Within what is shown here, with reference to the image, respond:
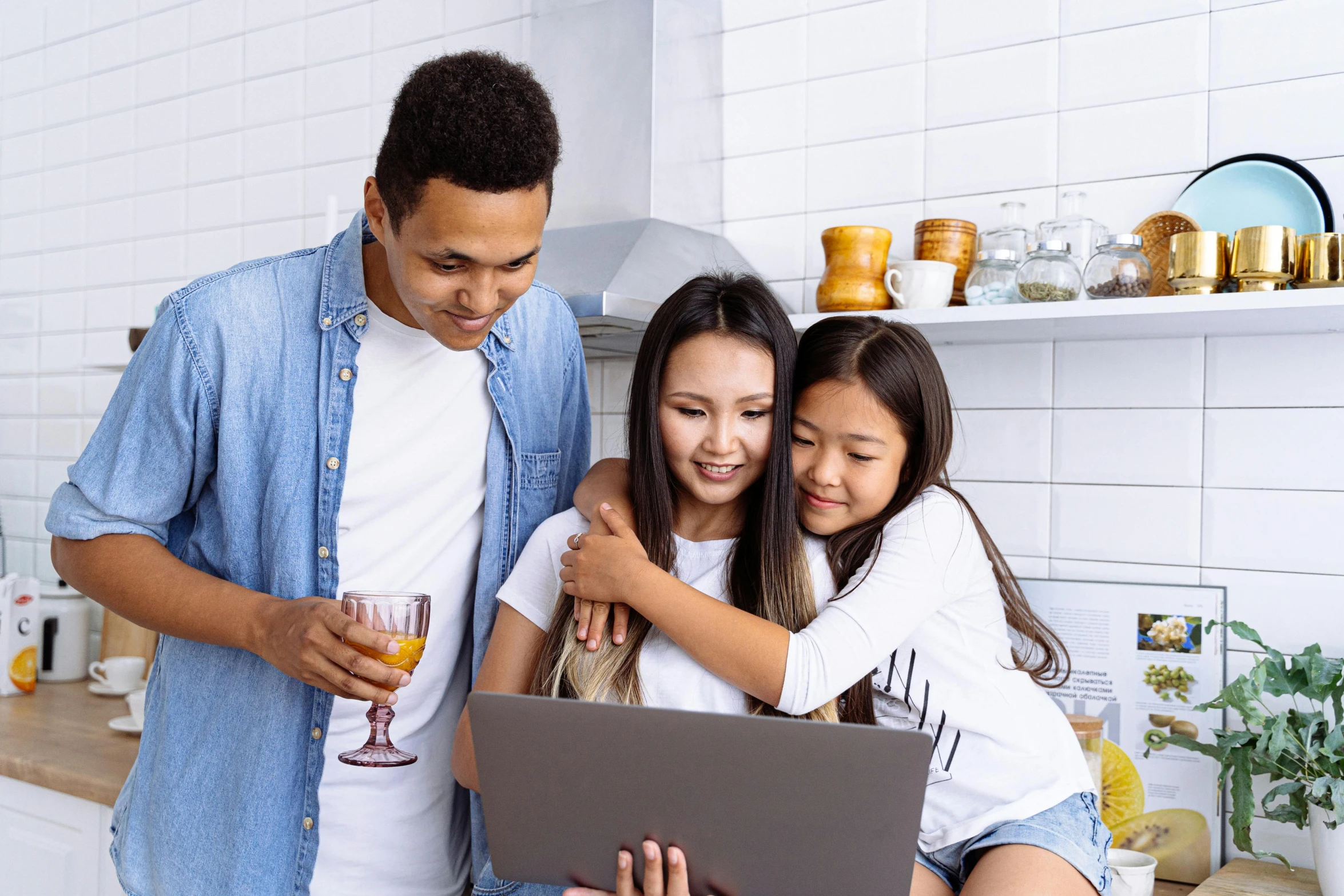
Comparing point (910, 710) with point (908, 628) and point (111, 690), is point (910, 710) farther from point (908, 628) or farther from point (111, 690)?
point (111, 690)

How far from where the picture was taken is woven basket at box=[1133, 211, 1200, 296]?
1.56 metres

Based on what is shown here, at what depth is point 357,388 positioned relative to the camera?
1227 mm

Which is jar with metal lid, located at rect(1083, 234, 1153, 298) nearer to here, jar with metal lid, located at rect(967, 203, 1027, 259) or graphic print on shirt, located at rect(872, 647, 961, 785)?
jar with metal lid, located at rect(967, 203, 1027, 259)

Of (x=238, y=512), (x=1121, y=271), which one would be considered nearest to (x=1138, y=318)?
(x=1121, y=271)

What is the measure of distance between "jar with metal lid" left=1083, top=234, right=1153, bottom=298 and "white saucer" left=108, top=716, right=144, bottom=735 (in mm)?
1988

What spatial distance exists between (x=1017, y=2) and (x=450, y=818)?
1580 mm

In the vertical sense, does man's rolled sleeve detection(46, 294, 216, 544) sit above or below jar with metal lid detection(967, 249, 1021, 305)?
below

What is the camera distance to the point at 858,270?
1684 mm

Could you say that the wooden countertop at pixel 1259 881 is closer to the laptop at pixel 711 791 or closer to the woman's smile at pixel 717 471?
the laptop at pixel 711 791

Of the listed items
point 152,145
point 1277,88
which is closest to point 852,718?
point 1277,88

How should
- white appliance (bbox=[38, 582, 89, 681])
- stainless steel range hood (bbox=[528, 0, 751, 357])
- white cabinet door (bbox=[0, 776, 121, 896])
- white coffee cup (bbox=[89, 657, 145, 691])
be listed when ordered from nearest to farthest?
1. stainless steel range hood (bbox=[528, 0, 751, 357])
2. white cabinet door (bbox=[0, 776, 121, 896])
3. white coffee cup (bbox=[89, 657, 145, 691])
4. white appliance (bbox=[38, 582, 89, 681])

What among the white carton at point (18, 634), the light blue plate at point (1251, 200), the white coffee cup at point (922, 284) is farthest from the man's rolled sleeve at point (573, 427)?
the white carton at point (18, 634)

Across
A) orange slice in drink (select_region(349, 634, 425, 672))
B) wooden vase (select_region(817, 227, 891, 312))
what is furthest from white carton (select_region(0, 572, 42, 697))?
wooden vase (select_region(817, 227, 891, 312))

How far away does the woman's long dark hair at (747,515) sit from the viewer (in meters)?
1.14
